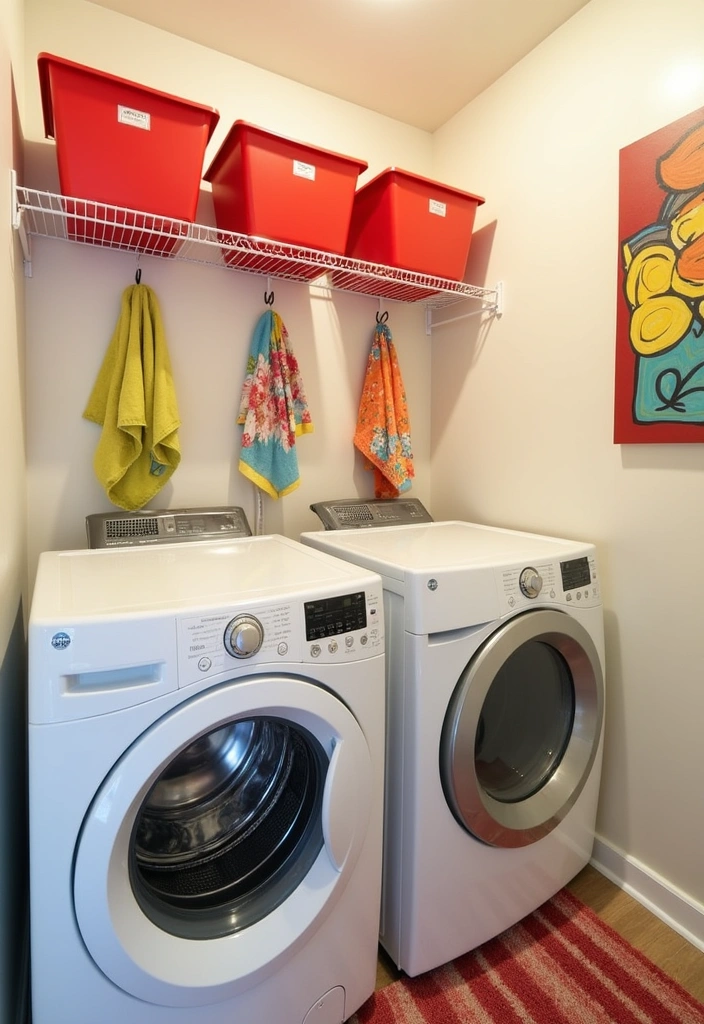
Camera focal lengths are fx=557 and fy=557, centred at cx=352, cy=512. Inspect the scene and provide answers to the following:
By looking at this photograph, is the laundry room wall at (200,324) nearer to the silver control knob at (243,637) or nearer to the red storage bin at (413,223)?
the red storage bin at (413,223)

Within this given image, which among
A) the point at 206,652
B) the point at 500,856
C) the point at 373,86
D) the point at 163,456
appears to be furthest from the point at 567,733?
the point at 373,86

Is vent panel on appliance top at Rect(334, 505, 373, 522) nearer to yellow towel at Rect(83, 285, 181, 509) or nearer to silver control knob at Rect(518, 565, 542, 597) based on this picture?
yellow towel at Rect(83, 285, 181, 509)

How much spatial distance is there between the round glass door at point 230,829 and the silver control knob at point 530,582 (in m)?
0.59

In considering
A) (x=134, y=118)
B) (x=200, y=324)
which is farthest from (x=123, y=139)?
(x=200, y=324)

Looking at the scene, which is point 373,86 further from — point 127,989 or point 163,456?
point 127,989

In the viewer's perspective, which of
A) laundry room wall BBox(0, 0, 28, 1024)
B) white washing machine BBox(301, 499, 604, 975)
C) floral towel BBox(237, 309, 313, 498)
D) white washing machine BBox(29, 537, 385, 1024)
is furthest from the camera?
floral towel BBox(237, 309, 313, 498)

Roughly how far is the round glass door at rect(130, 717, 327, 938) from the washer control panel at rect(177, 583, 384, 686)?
13 cm

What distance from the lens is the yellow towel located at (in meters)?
1.55

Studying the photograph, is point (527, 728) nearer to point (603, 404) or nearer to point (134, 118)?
point (603, 404)

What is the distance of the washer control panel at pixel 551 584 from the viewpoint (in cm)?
128

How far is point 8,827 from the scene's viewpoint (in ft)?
3.37

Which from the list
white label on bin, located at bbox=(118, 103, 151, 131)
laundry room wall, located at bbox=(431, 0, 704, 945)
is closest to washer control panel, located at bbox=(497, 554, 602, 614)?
laundry room wall, located at bbox=(431, 0, 704, 945)

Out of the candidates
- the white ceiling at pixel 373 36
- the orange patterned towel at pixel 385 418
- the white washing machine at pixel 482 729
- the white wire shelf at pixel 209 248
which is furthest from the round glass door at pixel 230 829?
the white ceiling at pixel 373 36

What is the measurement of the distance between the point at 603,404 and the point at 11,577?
1535mm
